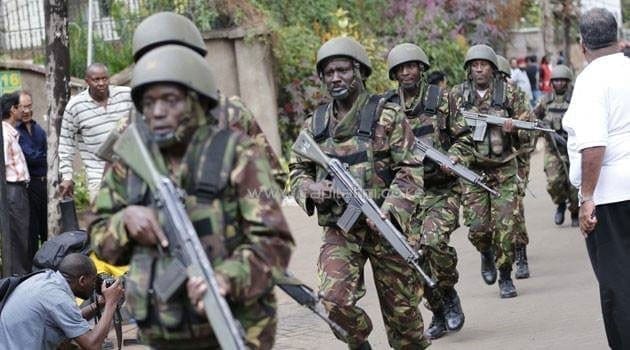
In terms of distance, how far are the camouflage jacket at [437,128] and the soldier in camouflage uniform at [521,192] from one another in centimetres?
147

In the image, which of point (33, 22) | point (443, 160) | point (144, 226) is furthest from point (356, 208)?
point (33, 22)

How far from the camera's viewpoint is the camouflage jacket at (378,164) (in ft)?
24.0

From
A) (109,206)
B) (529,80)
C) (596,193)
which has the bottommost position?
(529,80)

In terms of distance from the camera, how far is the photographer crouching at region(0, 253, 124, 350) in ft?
21.5

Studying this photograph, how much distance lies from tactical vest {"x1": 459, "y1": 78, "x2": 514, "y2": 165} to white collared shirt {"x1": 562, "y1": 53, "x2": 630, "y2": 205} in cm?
408

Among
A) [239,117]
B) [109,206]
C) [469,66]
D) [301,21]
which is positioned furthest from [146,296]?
[301,21]

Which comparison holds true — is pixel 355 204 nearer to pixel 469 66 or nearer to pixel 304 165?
pixel 304 165

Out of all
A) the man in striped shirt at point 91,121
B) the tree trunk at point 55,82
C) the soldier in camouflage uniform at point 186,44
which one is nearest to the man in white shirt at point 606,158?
the soldier in camouflage uniform at point 186,44

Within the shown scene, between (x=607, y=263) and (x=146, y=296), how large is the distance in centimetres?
287

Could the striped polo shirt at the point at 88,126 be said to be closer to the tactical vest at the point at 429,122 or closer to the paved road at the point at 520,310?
the paved road at the point at 520,310

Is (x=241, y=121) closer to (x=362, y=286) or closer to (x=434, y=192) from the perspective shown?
(x=362, y=286)

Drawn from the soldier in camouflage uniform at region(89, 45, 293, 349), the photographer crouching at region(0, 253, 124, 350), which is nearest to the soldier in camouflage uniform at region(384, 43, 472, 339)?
the photographer crouching at region(0, 253, 124, 350)

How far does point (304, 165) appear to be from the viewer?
750cm

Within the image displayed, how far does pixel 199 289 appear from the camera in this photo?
4.36 meters
